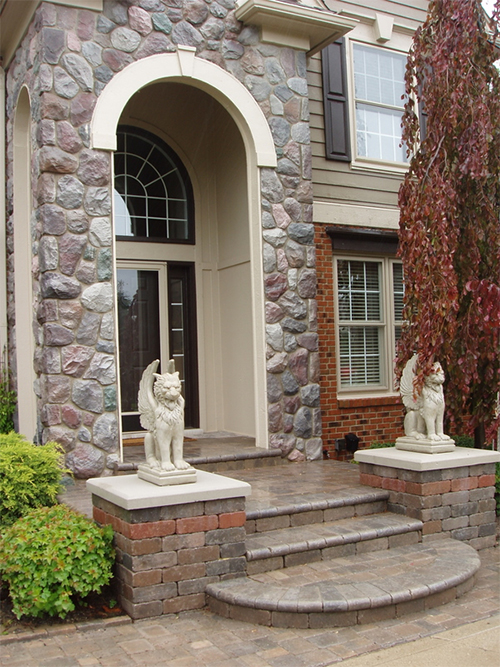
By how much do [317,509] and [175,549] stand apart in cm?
143

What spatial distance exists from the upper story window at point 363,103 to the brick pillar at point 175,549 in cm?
550

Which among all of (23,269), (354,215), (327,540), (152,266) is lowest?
(327,540)

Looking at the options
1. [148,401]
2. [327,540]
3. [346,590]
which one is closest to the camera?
[346,590]

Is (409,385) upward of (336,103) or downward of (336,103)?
downward

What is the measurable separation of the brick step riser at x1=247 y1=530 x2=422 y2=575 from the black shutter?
5.02 m

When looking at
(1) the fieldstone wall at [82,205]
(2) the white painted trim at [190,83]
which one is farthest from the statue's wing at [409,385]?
(2) the white painted trim at [190,83]

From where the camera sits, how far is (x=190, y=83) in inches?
284

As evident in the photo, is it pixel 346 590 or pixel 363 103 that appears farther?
pixel 363 103

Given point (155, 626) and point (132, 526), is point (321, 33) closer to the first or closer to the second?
point (132, 526)

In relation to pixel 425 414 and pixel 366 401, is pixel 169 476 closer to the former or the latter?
pixel 425 414

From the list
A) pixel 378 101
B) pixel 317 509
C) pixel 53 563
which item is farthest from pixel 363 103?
pixel 53 563

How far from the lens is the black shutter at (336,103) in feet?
28.4

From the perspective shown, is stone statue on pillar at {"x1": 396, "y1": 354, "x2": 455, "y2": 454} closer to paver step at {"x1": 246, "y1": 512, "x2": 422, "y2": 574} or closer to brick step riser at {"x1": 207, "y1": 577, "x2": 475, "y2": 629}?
paver step at {"x1": 246, "y1": 512, "x2": 422, "y2": 574}

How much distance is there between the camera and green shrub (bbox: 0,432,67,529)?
16.7 ft
